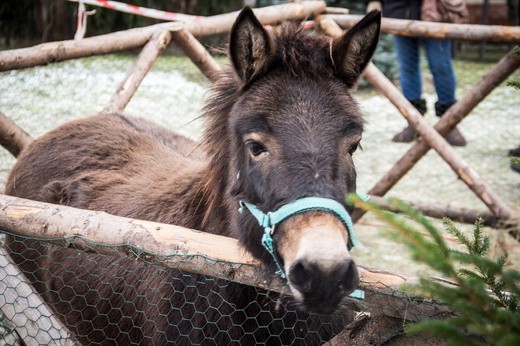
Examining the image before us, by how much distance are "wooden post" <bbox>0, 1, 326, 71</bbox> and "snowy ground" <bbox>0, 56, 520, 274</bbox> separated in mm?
731

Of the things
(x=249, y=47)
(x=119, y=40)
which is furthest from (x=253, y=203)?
(x=119, y=40)

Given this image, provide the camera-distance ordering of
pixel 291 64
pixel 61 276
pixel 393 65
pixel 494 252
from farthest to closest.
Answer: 1. pixel 393 65
2. pixel 494 252
3. pixel 61 276
4. pixel 291 64

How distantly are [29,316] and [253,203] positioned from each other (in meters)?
1.05

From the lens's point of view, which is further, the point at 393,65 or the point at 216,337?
the point at 393,65

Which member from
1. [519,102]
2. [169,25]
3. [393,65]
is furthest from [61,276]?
[393,65]

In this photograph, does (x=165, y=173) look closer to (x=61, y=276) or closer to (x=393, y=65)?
(x=61, y=276)

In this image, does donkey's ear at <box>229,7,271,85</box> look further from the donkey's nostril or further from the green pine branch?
the green pine branch

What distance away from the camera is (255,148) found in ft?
7.68

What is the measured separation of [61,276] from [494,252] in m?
3.28

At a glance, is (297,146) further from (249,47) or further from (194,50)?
(194,50)

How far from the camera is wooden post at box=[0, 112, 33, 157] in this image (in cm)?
438

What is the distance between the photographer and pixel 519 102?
9453 mm

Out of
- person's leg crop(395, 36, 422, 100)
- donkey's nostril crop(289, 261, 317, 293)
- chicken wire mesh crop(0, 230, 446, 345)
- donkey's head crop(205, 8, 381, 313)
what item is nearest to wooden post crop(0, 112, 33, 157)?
chicken wire mesh crop(0, 230, 446, 345)

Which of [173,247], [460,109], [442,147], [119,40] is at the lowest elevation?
[442,147]
